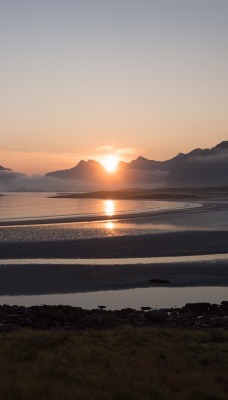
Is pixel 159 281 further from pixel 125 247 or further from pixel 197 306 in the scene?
pixel 125 247

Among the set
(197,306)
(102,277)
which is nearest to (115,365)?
(197,306)

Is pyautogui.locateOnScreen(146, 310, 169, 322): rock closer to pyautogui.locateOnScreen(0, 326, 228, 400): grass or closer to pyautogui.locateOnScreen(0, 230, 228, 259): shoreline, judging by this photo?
pyautogui.locateOnScreen(0, 326, 228, 400): grass

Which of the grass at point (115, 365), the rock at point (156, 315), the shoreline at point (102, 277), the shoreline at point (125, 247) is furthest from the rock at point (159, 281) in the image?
the grass at point (115, 365)

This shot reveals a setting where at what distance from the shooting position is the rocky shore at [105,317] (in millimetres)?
22297

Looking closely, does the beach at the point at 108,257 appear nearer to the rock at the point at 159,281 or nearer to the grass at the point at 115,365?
the rock at the point at 159,281

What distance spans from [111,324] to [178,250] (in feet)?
78.1

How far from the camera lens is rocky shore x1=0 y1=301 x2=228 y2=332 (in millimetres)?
22297

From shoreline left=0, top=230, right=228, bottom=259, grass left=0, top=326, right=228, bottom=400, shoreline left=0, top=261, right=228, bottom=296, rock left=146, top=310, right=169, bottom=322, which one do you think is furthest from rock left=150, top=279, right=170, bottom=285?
grass left=0, top=326, right=228, bottom=400

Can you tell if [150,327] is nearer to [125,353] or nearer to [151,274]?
[125,353]

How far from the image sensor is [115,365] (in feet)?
51.9

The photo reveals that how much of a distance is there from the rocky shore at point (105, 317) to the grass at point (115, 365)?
5.24ft

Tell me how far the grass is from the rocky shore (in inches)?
62.8

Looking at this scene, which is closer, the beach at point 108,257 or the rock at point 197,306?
the rock at point 197,306

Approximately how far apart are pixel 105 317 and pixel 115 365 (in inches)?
283
